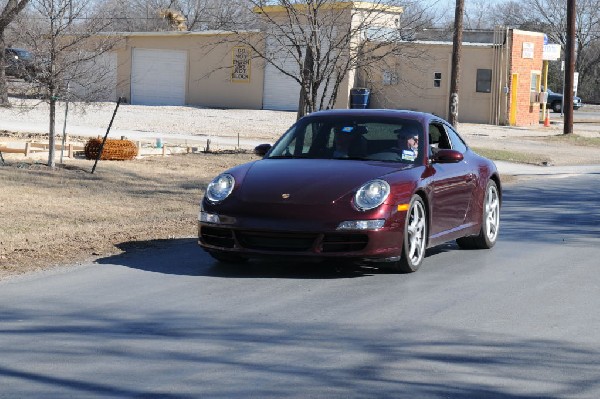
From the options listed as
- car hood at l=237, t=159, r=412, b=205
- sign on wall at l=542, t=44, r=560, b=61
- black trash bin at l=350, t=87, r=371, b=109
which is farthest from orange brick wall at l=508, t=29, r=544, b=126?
car hood at l=237, t=159, r=412, b=205

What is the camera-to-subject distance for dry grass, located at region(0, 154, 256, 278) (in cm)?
1100

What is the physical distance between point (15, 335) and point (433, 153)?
5.03 m

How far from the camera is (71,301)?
336 inches

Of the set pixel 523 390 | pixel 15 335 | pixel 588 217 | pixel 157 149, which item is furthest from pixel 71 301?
pixel 157 149

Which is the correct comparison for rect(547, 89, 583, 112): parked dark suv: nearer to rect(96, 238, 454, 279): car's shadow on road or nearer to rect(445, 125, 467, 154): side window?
rect(445, 125, 467, 154): side window

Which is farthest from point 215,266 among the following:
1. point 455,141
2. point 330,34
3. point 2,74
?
point 2,74

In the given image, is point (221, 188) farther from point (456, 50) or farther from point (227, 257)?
point (456, 50)

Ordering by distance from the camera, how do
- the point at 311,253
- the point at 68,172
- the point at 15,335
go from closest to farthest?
the point at 15,335
the point at 311,253
the point at 68,172

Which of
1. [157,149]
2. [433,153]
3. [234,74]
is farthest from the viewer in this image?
[234,74]

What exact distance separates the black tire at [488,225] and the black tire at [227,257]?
2.75 metres

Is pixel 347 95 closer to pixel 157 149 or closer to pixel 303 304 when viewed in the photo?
pixel 157 149

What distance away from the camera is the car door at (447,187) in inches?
422

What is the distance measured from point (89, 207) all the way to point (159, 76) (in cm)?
4031

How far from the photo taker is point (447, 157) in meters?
10.7
